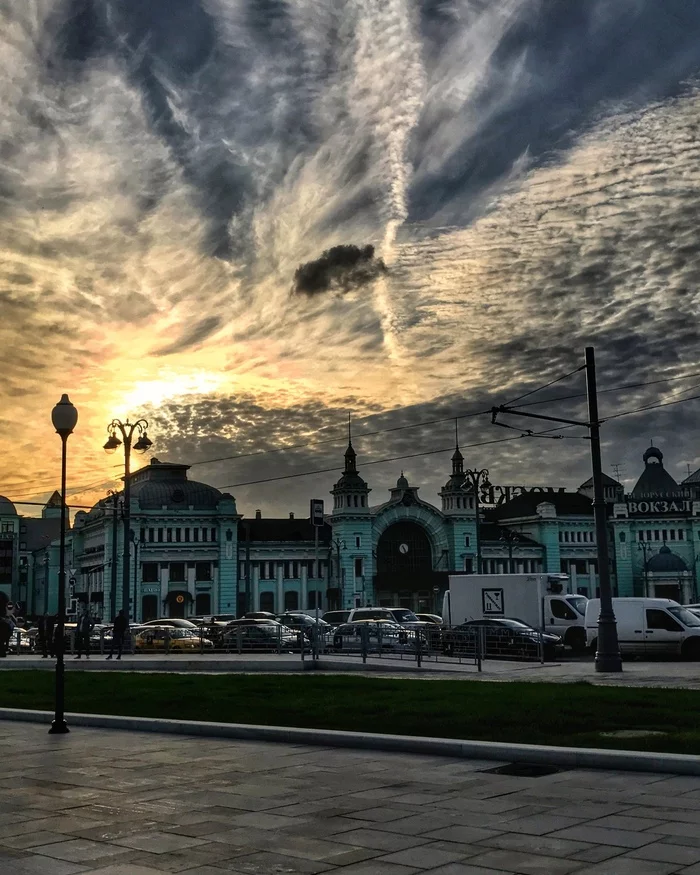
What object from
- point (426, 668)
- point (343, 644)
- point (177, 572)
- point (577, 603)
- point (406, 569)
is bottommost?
point (426, 668)

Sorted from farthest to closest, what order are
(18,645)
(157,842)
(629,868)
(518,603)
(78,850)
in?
1. (18,645)
2. (518,603)
3. (157,842)
4. (78,850)
5. (629,868)

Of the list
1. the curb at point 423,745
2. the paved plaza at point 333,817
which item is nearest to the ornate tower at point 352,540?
the curb at point 423,745

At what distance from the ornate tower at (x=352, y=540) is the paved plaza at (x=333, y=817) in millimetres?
91768

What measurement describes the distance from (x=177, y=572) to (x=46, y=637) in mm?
60019

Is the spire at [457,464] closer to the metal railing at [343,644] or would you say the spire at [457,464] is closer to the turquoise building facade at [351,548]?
the turquoise building facade at [351,548]

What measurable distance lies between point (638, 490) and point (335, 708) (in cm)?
12604

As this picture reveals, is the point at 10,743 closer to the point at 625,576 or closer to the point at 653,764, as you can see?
the point at 653,764

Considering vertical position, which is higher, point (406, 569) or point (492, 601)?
point (406, 569)

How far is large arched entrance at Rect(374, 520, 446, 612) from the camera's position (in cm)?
10475

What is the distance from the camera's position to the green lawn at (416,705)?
13.1m

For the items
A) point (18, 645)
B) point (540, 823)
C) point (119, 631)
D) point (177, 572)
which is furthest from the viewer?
point (177, 572)

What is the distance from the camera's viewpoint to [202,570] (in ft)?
336

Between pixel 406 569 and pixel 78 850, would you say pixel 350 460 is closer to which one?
pixel 406 569

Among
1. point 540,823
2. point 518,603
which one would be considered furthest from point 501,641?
point 540,823
